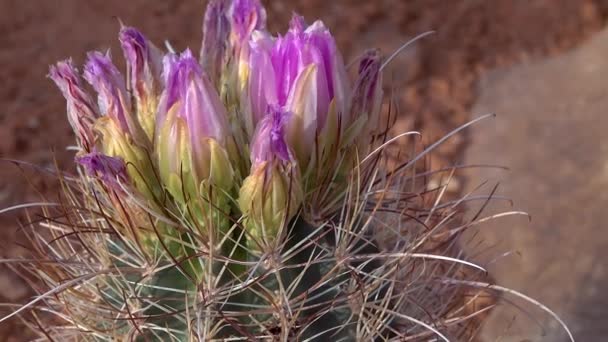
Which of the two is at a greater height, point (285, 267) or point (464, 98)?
point (285, 267)

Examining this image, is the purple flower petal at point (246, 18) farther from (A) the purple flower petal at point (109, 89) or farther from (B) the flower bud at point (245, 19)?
(A) the purple flower petal at point (109, 89)

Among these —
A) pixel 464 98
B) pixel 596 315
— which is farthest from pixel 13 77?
pixel 596 315

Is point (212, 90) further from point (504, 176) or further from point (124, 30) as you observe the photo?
point (504, 176)

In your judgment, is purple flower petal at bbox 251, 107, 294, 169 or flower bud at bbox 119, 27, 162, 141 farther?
flower bud at bbox 119, 27, 162, 141

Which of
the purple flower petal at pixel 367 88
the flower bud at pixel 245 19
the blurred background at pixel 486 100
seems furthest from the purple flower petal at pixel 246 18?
the blurred background at pixel 486 100

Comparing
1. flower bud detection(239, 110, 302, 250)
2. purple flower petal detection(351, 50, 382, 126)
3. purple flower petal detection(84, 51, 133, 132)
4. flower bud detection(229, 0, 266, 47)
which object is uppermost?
flower bud detection(229, 0, 266, 47)

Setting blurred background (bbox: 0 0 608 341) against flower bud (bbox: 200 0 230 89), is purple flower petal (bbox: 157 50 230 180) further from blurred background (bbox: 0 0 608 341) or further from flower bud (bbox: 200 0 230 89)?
blurred background (bbox: 0 0 608 341)

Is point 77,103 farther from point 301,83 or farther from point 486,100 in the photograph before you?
point 486,100

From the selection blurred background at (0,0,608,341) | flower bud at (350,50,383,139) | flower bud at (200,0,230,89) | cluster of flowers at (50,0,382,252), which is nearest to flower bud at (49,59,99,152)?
cluster of flowers at (50,0,382,252)
